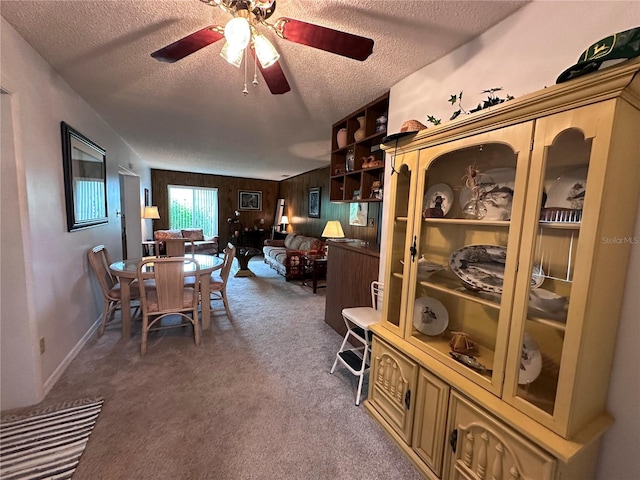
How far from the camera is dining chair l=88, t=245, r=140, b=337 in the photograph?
2.57 metres

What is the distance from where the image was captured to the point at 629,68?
0.75 metres

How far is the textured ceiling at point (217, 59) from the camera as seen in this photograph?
4.52 feet

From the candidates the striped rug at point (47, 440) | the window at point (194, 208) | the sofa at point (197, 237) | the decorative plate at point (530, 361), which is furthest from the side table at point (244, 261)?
the decorative plate at point (530, 361)

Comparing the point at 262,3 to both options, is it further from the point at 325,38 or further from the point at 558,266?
the point at 558,266

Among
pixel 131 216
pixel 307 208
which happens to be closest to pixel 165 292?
pixel 131 216

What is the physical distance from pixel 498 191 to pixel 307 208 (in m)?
5.48

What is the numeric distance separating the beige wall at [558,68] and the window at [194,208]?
7.10 meters

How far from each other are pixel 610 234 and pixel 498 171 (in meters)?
0.52

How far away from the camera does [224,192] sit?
7.77 meters

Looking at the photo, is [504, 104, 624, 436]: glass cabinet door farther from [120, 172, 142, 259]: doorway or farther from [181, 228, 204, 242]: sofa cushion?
[181, 228, 204, 242]: sofa cushion

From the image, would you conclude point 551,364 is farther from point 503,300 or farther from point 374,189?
point 374,189

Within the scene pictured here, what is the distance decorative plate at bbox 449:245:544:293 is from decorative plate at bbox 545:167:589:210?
0.91 ft

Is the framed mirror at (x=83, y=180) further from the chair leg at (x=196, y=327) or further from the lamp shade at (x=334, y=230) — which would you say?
the lamp shade at (x=334, y=230)

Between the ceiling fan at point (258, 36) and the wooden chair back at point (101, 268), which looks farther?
the wooden chair back at point (101, 268)
